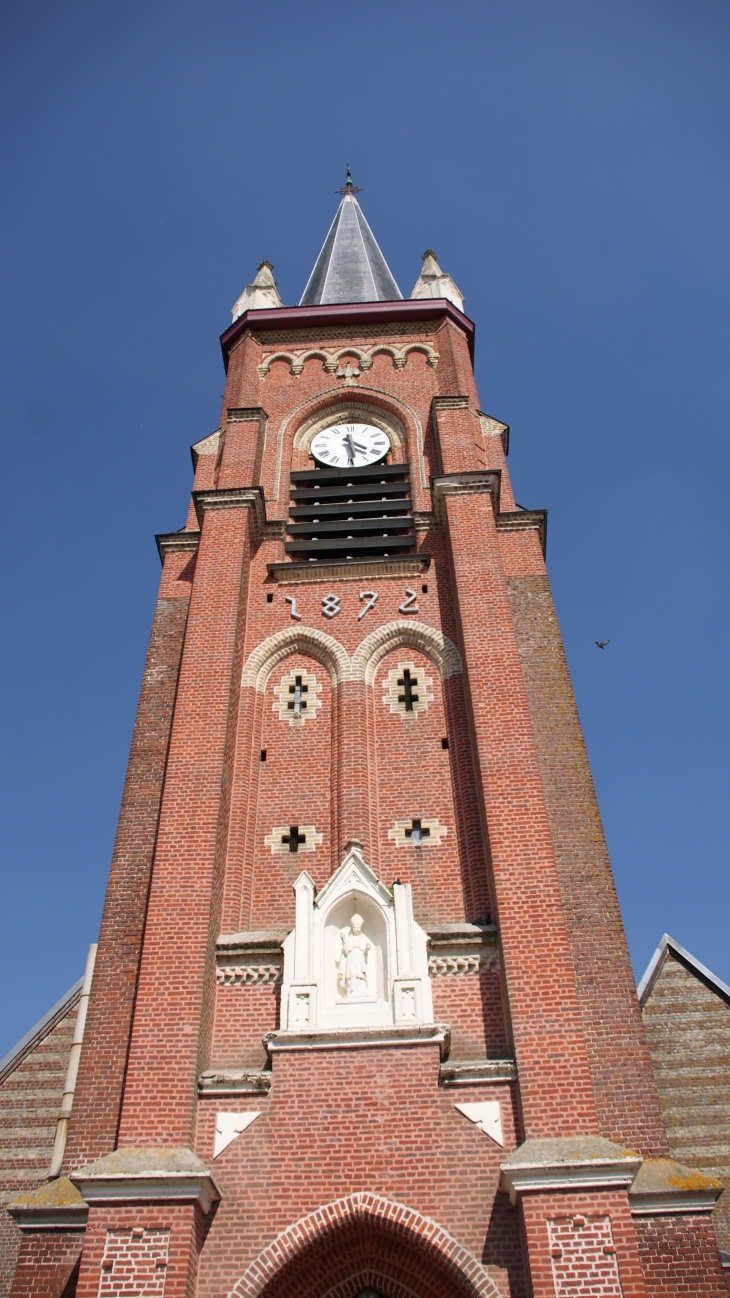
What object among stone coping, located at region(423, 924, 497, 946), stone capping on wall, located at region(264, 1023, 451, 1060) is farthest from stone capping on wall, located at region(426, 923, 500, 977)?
stone capping on wall, located at region(264, 1023, 451, 1060)

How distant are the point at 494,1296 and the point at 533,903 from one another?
3871 mm

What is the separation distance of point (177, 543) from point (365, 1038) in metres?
9.92

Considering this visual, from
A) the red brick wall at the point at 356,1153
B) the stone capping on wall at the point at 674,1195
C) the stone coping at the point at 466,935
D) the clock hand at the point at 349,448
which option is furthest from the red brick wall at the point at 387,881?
the clock hand at the point at 349,448

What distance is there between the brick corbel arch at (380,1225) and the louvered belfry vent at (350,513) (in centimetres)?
1073

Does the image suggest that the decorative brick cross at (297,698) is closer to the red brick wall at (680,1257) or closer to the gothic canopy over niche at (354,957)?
the gothic canopy over niche at (354,957)

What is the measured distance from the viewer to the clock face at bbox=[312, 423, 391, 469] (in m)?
20.4

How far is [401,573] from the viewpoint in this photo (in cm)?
1728

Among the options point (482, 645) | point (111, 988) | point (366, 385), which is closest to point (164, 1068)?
point (111, 988)

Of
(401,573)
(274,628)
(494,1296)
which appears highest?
(401,573)

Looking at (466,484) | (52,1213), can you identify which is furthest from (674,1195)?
(466,484)

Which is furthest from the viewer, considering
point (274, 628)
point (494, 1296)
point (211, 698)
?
point (274, 628)

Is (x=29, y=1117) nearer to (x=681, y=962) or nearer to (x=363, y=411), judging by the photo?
(x=681, y=962)

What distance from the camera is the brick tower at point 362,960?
966 centimetres

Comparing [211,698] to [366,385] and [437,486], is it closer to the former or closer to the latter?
[437,486]
